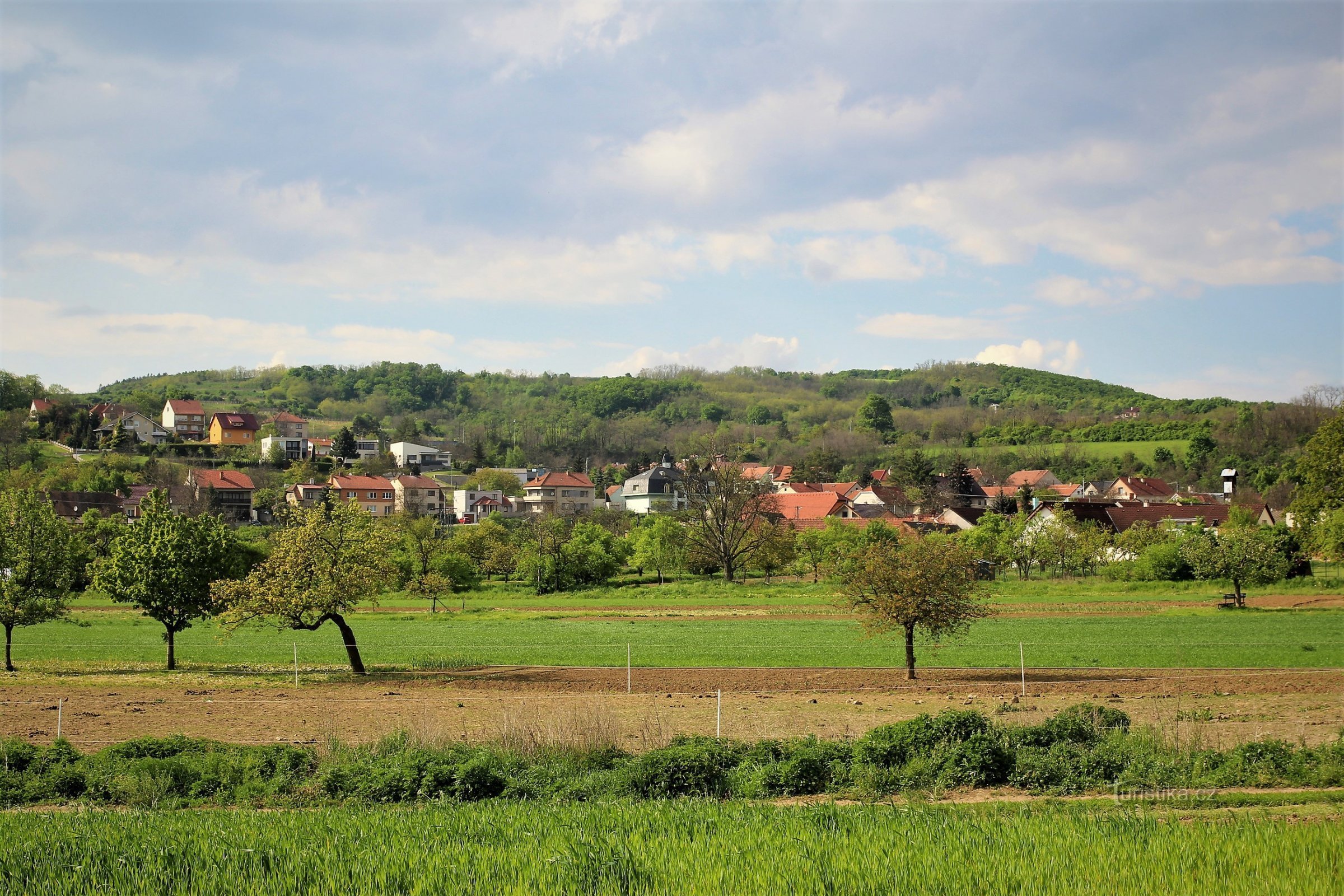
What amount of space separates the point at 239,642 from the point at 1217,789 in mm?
42229

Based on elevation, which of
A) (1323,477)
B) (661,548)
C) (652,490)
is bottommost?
(661,548)

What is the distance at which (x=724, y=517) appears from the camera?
79.6m

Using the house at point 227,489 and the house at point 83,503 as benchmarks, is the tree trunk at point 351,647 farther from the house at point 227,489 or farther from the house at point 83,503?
the house at point 227,489

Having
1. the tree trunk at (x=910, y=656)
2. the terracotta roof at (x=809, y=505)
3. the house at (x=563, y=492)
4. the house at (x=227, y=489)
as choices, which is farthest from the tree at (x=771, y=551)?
the house at (x=227, y=489)

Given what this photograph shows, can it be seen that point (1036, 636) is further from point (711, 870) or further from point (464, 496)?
point (464, 496)

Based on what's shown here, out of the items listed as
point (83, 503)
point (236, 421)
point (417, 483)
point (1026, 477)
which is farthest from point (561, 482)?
point (1026, 477)

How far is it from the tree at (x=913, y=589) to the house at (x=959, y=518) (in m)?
79.5

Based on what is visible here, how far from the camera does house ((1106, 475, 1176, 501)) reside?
422 feet

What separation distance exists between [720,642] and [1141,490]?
11013 cm

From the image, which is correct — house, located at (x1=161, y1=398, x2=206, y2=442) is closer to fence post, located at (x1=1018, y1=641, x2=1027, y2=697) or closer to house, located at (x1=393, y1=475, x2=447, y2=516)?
house, located at (x1=393, y1=475, x2=447, y2=516)

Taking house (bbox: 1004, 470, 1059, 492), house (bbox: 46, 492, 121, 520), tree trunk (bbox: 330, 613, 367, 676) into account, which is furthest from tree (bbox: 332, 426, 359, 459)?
tree trunk (bbox: 330, 613, 367, 676)

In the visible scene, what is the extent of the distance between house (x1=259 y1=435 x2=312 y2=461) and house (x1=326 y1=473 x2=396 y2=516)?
29.4 m

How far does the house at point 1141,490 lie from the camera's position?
5059 inches

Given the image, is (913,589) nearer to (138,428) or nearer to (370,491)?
(370,491)
